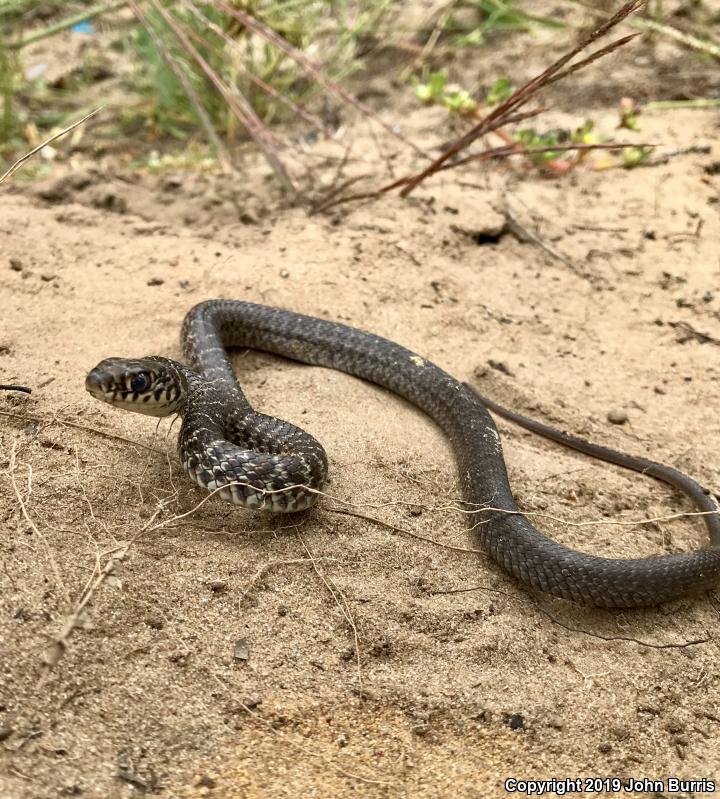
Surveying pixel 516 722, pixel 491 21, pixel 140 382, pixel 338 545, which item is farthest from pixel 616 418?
pixel 491 21

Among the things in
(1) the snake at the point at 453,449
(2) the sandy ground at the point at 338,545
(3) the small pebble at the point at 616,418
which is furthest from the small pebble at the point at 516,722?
(3) the small pebble at the point at 616,418

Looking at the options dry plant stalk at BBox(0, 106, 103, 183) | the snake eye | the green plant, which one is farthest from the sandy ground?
the green plant

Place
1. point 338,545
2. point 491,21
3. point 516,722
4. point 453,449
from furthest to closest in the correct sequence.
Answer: point 491,21
point 453,449
point 338,545
point 516,722

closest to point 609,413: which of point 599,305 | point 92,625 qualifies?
point 599,305

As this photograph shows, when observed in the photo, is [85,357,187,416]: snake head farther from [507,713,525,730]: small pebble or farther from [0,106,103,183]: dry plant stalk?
[507,713,525,730]: small pebble

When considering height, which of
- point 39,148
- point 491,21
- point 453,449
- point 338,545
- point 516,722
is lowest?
point 516,722

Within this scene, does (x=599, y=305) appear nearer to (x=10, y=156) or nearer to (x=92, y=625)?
(x=92, y=625)

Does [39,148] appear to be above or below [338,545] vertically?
above

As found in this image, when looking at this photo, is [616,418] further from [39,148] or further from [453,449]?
[39,148]
